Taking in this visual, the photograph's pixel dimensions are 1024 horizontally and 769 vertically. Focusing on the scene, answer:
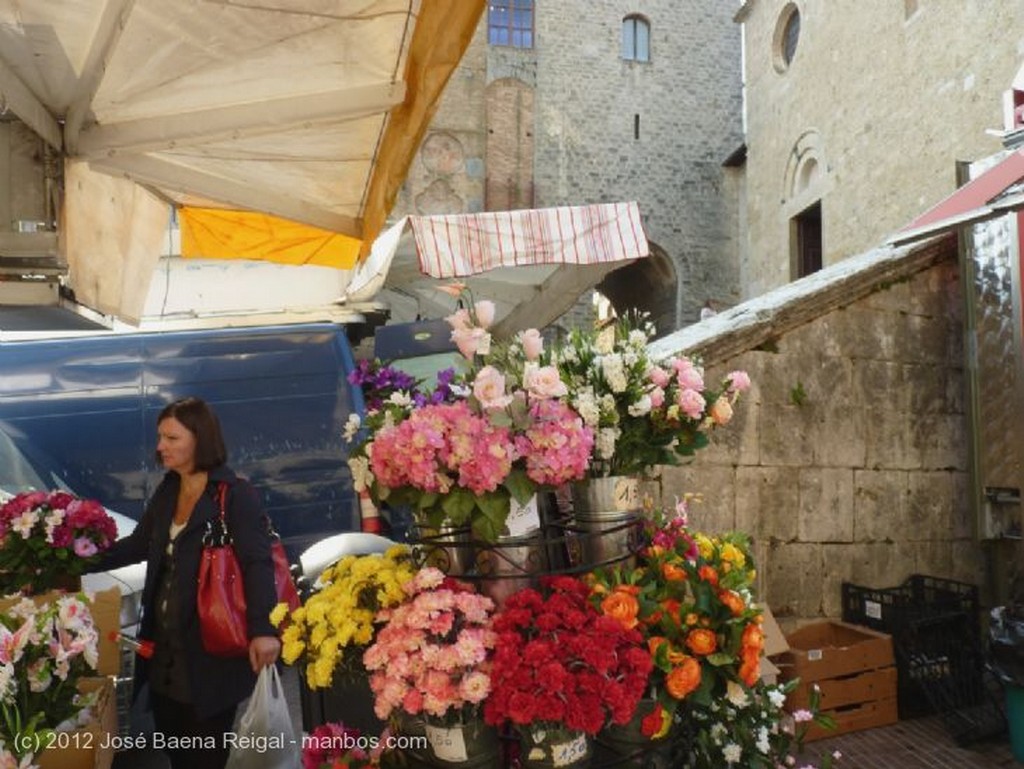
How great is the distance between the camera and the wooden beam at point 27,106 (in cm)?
227

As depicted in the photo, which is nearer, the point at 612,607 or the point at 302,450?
the point at 612,607

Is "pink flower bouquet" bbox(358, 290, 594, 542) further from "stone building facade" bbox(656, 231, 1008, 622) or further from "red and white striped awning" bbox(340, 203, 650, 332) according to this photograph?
"red and white striped awning" bbox(340, 203, 650, 332)

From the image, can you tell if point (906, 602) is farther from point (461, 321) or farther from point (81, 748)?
point (81, 748)

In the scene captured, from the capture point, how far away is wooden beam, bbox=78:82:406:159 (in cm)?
270

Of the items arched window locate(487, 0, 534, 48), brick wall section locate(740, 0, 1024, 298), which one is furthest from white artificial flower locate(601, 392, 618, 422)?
arched window locate(487, 0, 534, 48)

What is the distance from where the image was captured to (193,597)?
2.69m

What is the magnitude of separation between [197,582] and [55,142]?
1524 millimetres

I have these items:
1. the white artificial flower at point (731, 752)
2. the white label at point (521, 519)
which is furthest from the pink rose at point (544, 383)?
the white artificial flower at point (731, 752)

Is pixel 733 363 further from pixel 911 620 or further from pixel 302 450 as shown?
pixel 302 450

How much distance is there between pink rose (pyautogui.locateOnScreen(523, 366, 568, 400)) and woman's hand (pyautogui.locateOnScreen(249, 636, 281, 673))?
139cm

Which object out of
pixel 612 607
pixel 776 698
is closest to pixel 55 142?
pixel 612 607

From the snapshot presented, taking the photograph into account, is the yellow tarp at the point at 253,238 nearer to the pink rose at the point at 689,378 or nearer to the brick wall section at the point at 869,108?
the pink rose at the point at 689,378

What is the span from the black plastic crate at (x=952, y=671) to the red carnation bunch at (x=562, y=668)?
367cm

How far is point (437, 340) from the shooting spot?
28.0ft
